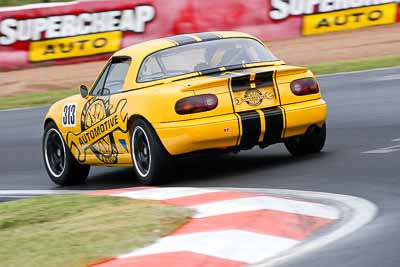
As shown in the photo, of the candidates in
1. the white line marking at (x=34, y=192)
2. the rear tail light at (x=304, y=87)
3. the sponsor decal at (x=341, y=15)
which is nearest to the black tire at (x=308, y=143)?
the rear tail light at (x=304, y=87)

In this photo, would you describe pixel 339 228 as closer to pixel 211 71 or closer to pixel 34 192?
pixel 211 71

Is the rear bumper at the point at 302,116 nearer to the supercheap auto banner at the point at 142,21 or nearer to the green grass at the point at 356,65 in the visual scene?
the green grass at the point at 356,65

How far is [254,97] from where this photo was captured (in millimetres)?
10180

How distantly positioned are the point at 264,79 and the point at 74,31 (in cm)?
1452

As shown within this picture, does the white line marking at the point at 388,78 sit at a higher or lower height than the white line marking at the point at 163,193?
higher

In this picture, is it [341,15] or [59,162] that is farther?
[341,15]

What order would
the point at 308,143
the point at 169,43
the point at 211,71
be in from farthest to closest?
the point at 308,143 < the point at 169,43 < the point at 211,71

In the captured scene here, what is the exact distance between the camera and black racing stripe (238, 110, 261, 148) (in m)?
10.1

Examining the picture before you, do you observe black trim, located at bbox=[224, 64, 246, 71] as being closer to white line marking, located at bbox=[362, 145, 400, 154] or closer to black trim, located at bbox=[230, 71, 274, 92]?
black trim, located at bbox=[230, 71, 274, 92]

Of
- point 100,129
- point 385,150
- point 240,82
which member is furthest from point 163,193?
point 385,150

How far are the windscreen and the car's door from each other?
34 centimetres

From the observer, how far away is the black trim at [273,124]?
33.4 feet

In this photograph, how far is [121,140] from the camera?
1073cm

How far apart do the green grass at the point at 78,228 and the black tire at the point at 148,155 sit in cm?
117
